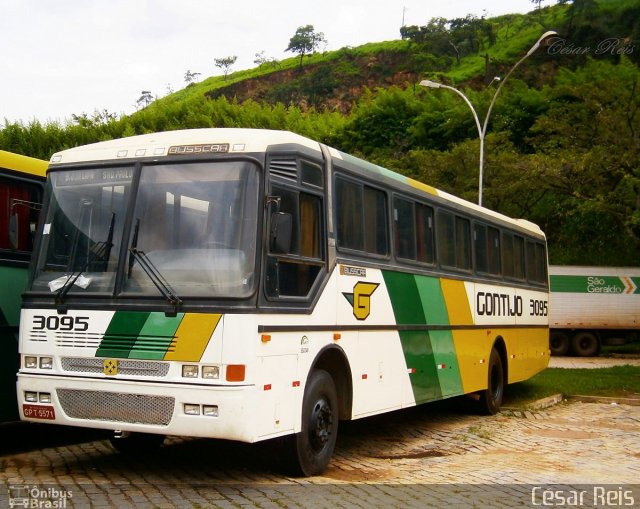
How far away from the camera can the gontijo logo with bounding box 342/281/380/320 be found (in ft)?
30.8

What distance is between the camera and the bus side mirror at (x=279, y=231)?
780 cm

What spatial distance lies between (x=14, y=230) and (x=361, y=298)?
377 cm

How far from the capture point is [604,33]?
73.4 metres

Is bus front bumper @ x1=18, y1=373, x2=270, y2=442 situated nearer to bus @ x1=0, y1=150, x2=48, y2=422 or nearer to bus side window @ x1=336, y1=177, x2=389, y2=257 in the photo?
bus @ x1=0, y1=150, x2=48, y2=422

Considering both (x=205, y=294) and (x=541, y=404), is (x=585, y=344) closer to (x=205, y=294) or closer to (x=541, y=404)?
(x=541, y=404)

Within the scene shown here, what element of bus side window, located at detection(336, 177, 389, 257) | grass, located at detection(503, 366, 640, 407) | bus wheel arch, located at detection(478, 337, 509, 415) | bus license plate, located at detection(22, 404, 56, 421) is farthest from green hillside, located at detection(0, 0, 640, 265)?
bus license plate, located at detection(22, 404, 56, 421)

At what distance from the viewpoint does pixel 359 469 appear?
30.4ft

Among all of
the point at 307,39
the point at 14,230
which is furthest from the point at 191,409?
the point at 307,39

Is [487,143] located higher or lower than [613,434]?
higher

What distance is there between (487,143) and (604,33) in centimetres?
4200

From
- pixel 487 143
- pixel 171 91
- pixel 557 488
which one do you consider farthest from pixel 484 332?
pixel 171 91

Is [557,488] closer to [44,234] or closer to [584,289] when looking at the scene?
[44,234]

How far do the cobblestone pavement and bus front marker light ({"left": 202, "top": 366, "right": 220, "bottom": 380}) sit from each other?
3.26 feet

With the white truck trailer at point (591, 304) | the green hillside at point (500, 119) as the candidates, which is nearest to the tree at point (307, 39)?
the green hillside at point (500, 119)
